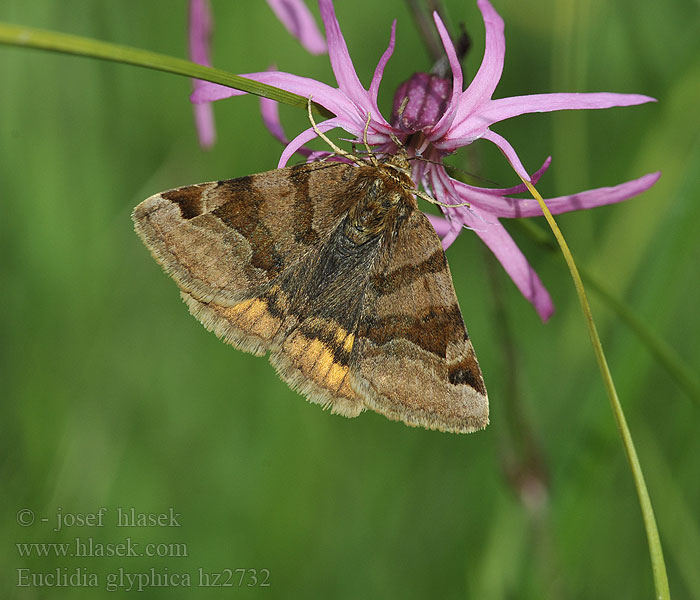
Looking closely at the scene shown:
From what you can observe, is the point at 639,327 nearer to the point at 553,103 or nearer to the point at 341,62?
the point at 553,103

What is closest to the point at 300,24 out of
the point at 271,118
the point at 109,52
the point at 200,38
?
the point at 200,38

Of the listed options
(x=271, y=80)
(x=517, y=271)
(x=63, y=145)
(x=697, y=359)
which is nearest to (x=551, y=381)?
(x=697, y=359)

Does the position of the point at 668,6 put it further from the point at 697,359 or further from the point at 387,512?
the point at 387,512

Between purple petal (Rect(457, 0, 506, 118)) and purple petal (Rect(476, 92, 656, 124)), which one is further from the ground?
purple petal (Rect(457, 0, 506, 118))

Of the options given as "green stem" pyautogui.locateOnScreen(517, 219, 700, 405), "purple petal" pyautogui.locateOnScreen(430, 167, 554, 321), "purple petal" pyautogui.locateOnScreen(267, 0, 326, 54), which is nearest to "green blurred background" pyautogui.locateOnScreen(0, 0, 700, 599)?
"green stem" pyautogui.locateOnScreen(517, 219, 700, 405)

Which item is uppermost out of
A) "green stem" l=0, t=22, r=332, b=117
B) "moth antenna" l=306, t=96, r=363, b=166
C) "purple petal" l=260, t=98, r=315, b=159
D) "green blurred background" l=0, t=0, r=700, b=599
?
"green stem" l=0, t=22, r=332, b=117

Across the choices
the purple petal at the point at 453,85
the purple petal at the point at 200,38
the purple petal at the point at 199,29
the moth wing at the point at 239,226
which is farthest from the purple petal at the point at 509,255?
the purple petal at the point at 199,29

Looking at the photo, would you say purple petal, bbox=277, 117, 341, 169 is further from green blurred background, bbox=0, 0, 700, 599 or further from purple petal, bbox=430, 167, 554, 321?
green blurred background, bbox=0, 0, 700, 599
